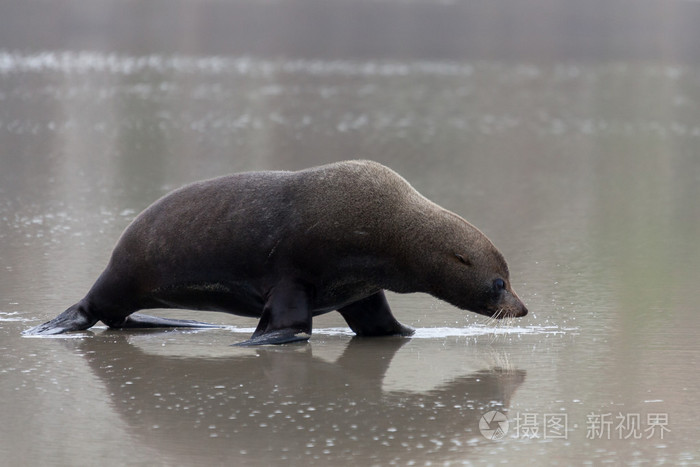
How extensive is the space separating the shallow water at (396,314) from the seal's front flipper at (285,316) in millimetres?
228

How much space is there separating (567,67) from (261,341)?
33.5m

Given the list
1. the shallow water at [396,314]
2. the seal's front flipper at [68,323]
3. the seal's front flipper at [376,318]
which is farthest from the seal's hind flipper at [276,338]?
the seal's front flipper at [68,323]

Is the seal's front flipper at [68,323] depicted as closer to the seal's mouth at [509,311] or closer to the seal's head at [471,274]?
the seal's head at [471,274]

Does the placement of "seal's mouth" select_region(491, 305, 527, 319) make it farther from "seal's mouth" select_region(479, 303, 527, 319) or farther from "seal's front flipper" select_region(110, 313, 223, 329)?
"seal's front flipper" select_region(110, 313, 223, 329)

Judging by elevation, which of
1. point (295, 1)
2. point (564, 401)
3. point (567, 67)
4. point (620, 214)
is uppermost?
point (295, 1)

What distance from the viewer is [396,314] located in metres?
9.60

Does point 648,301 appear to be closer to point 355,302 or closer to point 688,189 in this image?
point 355,302

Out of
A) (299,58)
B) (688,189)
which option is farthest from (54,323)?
(299,58)

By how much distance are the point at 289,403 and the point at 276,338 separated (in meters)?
1.46

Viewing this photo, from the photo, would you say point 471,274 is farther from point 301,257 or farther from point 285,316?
point 285,316

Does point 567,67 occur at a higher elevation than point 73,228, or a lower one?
higher

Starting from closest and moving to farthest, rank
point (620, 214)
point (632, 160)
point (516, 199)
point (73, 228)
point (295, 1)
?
1. point (73, 228)
2. point (620, 214)
3. point (516, 199)
4. point (632, 160)
5. point (295, 1)

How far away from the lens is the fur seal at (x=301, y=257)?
864cm

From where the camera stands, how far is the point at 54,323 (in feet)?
29.2
